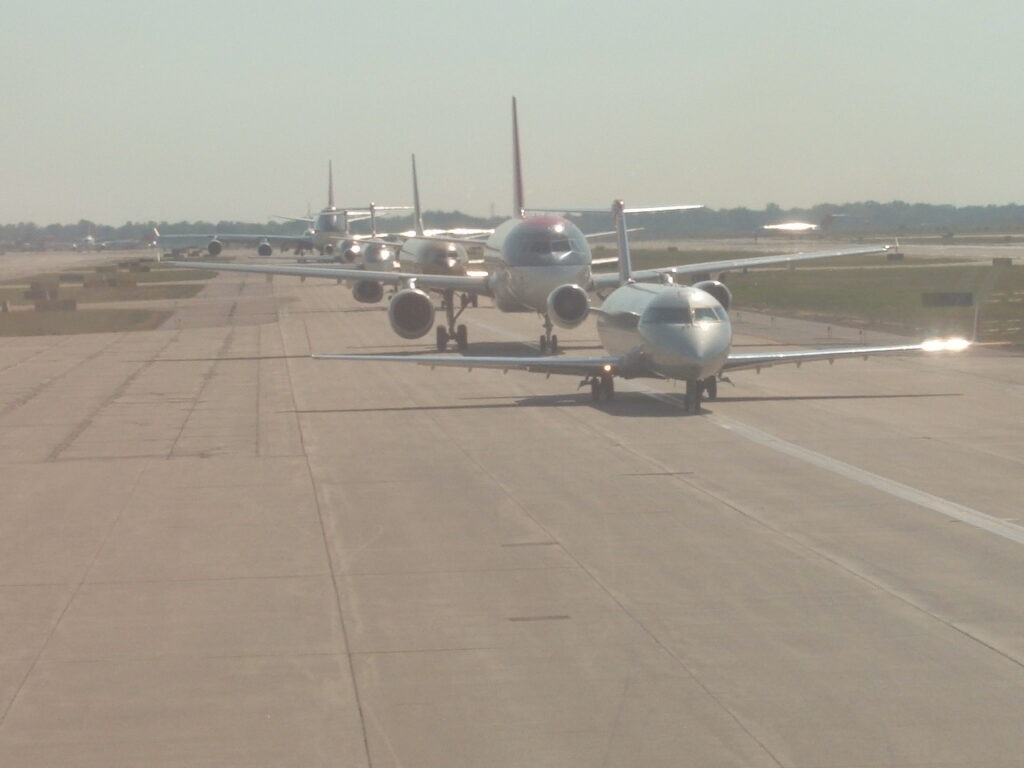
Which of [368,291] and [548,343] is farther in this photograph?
[368,291]

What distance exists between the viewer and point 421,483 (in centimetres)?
2178

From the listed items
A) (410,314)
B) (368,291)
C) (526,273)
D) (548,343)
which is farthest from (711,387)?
(368,291)

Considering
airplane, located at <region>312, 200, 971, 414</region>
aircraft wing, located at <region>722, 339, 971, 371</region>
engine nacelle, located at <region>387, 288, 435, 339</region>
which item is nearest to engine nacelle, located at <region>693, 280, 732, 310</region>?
engine nacelle, located at <region>387, 288, 435, 339</region>

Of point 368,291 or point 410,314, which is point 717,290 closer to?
point 410,314

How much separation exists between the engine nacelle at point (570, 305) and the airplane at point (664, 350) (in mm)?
6067

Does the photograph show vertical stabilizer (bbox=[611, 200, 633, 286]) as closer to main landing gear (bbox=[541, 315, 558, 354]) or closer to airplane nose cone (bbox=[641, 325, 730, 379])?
main landing gear (bbox=[541, 315, 558, 354])

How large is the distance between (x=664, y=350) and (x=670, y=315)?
2.68 ft

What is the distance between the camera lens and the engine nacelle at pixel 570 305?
131 ft

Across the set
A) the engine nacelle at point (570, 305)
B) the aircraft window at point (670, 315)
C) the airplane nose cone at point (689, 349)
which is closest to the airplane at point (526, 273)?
the engine nacelle at point (570, 305)

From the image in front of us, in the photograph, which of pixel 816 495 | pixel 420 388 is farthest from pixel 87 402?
pixel 816 495

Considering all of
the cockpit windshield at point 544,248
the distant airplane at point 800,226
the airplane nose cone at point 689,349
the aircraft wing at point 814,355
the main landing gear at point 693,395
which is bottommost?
the distant airplane at point 800,226

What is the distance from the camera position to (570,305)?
40.1 m

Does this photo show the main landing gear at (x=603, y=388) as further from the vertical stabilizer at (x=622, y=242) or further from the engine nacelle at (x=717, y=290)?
the engine nacelle at (x=717, y=290)

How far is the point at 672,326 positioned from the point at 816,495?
969 centimetres
